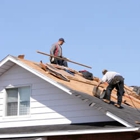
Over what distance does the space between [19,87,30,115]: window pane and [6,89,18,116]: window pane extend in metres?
0.22

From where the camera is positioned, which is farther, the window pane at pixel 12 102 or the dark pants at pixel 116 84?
the window pane at pixel 12 102

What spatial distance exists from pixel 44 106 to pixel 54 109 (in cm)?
46

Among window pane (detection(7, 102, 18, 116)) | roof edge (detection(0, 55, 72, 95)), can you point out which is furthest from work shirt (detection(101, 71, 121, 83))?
window pane (detection(7, 102, 18, 116))

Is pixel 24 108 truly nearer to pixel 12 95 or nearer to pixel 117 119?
pixel 12 95

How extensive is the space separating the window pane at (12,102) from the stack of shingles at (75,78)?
1491 mm

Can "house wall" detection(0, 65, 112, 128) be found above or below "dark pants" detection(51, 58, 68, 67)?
below

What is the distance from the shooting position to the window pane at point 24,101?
16.7m

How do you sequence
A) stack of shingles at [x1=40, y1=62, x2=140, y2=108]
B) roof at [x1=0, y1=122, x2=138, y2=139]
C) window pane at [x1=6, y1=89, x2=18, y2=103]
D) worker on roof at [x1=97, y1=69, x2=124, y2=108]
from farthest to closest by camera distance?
window pane at [x1=6, y1=89, x2=18, y2=103] → stack of shingles at [x1=40, y1=62, x2=140, y2=108] → worker on roof at [x1=97, y1=69, x2=124, y2=108] → roof at [x1=0, y1=122, x2=138, y2=139]

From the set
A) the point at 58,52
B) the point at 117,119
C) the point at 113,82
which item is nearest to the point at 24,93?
the point at 58,52

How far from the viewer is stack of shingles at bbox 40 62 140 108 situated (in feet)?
55.5

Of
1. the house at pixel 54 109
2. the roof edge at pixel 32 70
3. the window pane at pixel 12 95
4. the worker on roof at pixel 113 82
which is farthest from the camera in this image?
the window pane at pixel 12 95

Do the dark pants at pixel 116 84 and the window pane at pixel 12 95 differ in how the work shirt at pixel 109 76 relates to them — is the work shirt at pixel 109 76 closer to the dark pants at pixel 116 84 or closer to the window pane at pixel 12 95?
the dark pants at pixel 116 84

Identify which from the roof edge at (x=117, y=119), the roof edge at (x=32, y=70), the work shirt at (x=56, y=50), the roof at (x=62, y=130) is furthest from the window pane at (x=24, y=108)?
the roof edge at (x=117, y=119)

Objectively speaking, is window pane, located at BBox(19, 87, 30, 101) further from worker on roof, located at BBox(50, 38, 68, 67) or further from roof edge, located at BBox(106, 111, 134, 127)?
roof edge, located at BBox(106, 111, 134, 127)
